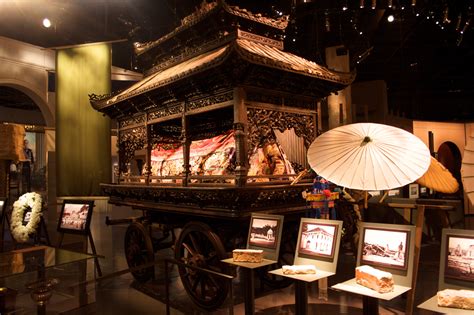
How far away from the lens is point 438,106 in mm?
16172

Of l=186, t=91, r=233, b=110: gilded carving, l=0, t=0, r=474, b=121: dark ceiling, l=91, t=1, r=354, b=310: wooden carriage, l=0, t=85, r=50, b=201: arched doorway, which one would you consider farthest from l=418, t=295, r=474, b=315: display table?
l=0, t=85, r=50, b=201: arched doorway

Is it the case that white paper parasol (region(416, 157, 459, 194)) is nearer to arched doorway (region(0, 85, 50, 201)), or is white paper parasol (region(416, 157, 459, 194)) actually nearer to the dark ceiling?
the dark ceiling

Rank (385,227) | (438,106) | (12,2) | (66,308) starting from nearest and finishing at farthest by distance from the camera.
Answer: (385,227) → (66,308) → (12,2) → (438,106)

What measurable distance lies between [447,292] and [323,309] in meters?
2.26

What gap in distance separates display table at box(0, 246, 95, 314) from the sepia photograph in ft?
5.42

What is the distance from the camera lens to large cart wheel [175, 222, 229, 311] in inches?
151

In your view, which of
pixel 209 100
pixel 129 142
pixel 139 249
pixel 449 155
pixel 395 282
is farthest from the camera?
pixel 449 155

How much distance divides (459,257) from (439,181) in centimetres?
165

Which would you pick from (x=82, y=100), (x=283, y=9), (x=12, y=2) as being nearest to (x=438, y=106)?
(x=283, y=9)

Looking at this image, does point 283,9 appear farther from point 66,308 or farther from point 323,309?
point 66,308

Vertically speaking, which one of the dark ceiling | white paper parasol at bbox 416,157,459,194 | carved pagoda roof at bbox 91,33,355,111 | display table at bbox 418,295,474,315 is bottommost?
display table at bbox 418,295,474,315

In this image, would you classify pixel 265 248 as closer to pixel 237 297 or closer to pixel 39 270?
pixel 237 297

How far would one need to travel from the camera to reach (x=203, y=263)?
4109 mm

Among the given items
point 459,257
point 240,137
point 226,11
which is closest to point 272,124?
point 240,137
